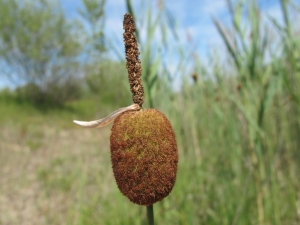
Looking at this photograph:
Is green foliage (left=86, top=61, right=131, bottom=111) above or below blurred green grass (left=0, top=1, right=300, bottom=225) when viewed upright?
above

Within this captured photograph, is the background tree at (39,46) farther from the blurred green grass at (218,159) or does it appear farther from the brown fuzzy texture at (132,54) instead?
the brown fuzzy texture at (132,54)

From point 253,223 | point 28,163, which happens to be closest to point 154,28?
point 253,223

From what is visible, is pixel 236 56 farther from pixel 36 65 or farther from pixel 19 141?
pixel 36 65

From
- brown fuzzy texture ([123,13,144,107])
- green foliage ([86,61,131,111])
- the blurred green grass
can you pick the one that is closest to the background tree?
green foliage ([86,61,131,111])

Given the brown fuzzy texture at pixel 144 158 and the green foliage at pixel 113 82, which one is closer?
the brown fuzzy texture at pixel 144 158

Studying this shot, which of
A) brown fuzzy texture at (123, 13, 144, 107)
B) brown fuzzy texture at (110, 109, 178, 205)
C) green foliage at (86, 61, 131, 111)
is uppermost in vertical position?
green foliage at (86, 61, 131, 111)

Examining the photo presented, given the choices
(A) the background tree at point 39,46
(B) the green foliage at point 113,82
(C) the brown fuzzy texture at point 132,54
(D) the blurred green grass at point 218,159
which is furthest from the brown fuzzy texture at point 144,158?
(A) the background tree at point 39,46

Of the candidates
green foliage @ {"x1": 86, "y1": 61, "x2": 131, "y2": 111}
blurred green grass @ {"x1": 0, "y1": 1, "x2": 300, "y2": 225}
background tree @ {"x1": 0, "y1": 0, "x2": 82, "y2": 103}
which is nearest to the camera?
blurred green grass @ {"x1": 0, "y1": 1, "x2": 300, "y2": 225}

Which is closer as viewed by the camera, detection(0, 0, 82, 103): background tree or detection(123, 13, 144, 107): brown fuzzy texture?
detection(123, 13, 144, 107): brown fuzzy texture

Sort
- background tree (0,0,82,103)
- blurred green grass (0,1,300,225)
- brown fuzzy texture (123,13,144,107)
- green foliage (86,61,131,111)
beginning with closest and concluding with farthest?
1. brown fuzzy texture (123,13,144,107)
2. blurred green grass (0,1,300,225)
3. green foliage (86,61,131,111)
4. background tree (0,0,82,103)

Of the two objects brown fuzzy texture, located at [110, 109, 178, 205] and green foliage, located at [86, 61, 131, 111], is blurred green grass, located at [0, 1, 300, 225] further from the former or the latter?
green foliage, located at [86, 61, 131, 111]

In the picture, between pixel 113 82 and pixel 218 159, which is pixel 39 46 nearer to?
pixel 113 82
